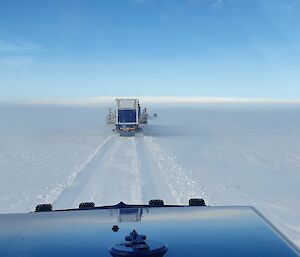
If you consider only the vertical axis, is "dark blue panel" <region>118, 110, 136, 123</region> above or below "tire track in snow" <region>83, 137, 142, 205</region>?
above

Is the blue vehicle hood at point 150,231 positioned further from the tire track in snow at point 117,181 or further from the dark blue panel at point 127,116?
the dark blue panel at point 127,116

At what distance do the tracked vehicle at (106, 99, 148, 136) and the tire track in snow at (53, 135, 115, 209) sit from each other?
966 cm

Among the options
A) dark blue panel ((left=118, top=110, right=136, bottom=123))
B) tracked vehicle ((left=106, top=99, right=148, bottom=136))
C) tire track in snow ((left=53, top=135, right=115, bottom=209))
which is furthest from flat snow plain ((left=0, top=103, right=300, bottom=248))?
dark blue panel ((left=118, top=110, right=136, bottom=123))

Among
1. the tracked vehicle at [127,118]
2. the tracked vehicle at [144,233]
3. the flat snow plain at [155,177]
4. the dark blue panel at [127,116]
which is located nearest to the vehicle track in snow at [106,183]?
the flat snow plain at [155,177]

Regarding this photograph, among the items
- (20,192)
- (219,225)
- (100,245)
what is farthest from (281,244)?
(20,192)

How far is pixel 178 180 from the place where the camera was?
38.7ft

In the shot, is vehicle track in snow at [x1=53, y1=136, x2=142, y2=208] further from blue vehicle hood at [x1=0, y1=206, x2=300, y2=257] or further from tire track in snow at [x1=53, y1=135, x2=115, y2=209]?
blue vehicle hood at [x1=0, y1=206, x2=300, y2=257]

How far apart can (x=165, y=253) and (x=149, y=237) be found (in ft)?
1.12

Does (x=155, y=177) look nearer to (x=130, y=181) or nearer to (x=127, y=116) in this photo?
(x=130, y=181)

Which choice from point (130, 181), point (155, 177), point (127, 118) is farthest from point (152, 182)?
point (127, 118)

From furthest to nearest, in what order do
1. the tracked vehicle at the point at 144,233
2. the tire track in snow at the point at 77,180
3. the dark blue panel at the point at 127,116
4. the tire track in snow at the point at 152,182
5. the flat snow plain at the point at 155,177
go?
the dark blue panel at the point at 127,116, the tire track in snow at the point at 152,182, the flat snow plain at the point at 155,177, the tire track in snow at the point at 77,180, the tracked vehicle at the point at 144,233

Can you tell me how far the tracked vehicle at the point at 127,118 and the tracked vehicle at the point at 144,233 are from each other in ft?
80.6

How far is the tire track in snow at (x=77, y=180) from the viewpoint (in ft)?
30.1

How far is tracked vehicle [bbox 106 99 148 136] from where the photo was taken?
28.3 m
